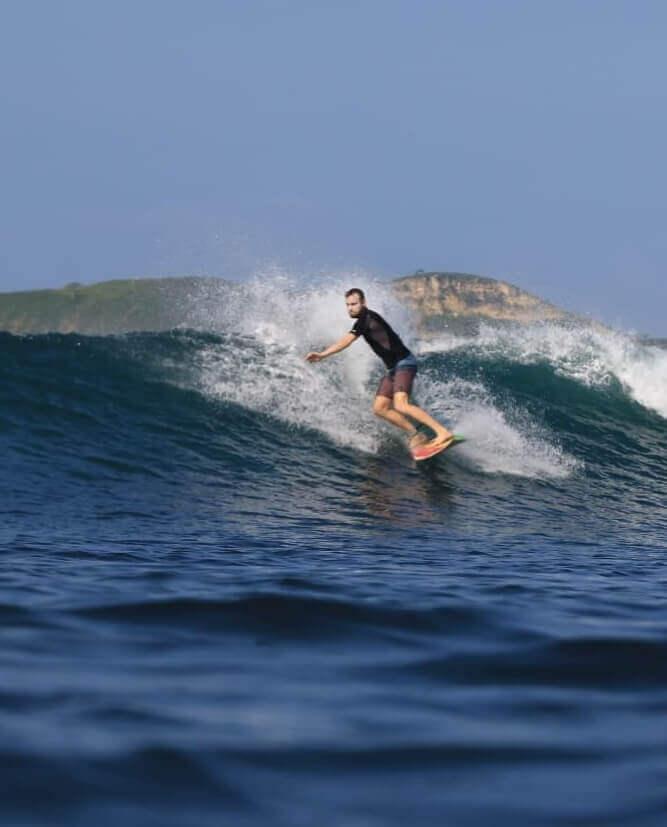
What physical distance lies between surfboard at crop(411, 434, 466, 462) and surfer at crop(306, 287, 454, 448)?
3 centimetres

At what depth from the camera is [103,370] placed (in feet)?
47.3

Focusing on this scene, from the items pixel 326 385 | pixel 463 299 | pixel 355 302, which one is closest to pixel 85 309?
pixel 463 299

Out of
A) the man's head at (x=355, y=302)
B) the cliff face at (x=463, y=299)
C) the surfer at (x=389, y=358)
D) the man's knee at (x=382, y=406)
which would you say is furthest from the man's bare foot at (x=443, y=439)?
the cliff face at (x=463, y=299)

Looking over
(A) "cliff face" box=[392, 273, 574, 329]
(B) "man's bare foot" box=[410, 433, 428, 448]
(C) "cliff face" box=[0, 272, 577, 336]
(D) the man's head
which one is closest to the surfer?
(D) the man's head

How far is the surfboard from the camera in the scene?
Answer: 12102 mm

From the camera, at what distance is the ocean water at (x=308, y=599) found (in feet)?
8.52

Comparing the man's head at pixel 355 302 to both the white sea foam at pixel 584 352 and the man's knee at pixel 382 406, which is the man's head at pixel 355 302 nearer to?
the man's knee at pixel 382 406

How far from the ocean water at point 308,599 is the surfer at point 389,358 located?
58 centimetres

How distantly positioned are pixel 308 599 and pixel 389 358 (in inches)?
279

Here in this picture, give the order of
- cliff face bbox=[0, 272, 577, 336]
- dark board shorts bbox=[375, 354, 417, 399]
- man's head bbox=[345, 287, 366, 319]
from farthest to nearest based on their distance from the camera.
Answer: cliff face bbox=[0, 272, 577, 336]
dark board shorts bbox=[375, 354, 417, 399]
man's head bbox=[345, 287, 366, 319]

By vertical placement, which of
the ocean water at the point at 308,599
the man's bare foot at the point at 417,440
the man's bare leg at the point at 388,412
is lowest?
the ocean water at the point at 308,599

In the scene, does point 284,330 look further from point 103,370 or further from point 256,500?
point 256,500

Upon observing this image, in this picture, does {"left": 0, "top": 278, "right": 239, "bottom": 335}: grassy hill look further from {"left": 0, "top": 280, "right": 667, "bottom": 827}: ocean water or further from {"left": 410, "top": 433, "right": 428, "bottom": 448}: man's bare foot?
{"left": 410, "top": 433, "right": 428, "bottom": 448}: man's bare foot

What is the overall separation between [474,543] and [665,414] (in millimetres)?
9972
